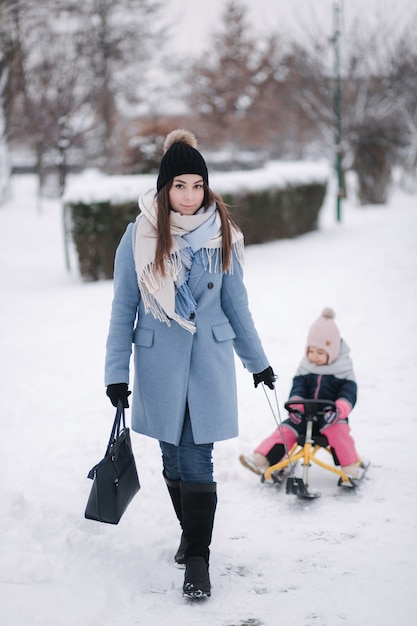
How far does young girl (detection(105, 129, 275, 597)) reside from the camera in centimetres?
290

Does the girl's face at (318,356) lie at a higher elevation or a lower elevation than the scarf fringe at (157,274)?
lower

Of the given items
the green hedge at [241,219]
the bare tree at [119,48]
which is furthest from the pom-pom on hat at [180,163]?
the bare tree at [119,48]

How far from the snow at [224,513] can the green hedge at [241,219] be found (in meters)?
2.65

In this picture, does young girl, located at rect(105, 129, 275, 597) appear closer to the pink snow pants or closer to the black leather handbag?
the black leather handbag

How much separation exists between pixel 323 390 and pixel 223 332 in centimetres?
145

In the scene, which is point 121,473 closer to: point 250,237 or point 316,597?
point 316,597

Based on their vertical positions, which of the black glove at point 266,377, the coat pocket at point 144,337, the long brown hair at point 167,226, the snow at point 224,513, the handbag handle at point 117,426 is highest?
the long brown hair at point 167,226

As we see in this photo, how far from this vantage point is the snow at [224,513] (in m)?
2.84

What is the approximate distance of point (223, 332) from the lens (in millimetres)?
3012

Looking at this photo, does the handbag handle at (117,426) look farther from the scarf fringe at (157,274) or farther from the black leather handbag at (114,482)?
the scarf fringe at (157,274)

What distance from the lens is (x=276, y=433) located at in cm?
433

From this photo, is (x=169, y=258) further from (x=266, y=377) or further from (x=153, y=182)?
(x=153, y=182)

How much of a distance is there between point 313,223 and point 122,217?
5737mm

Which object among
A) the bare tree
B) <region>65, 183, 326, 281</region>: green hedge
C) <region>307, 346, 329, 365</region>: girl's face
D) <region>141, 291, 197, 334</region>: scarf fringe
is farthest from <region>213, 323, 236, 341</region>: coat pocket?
the bare tree
